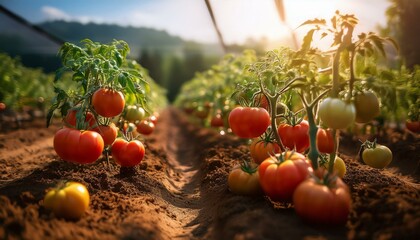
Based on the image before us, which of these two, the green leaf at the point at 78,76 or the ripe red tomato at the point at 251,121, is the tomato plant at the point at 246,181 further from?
the green leaf at the point at 78,76

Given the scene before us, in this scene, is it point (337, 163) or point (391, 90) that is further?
point (337, 163)

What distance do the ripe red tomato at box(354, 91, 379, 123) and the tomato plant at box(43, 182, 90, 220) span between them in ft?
6.41

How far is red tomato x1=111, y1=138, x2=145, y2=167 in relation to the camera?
3525 millimetres

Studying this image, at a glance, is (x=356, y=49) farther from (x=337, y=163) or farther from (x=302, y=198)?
(x=302, y=198)

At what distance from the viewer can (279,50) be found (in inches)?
122

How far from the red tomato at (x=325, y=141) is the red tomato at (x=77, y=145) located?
176 centimetres

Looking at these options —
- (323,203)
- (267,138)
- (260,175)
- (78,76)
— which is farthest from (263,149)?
(78,76)

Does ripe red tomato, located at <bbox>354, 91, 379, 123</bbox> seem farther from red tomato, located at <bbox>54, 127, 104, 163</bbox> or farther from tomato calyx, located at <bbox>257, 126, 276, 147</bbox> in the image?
red tomato, located at <bbox>54, 127, 104, 163</bbox>

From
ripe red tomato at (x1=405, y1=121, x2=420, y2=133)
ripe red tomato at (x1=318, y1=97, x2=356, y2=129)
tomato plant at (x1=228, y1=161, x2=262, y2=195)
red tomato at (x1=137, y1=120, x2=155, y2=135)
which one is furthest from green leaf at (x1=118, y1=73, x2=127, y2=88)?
ripe red tomato at (x1=405, y1=121, x2=420, y2=133)

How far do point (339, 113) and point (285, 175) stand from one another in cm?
Answer: 53

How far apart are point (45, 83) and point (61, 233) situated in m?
11.8

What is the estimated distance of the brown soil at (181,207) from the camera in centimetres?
211

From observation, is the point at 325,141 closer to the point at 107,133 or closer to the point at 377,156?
the point at 377,156

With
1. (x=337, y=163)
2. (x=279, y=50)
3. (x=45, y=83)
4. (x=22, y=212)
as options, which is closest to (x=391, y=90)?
(x=337, y=163)
